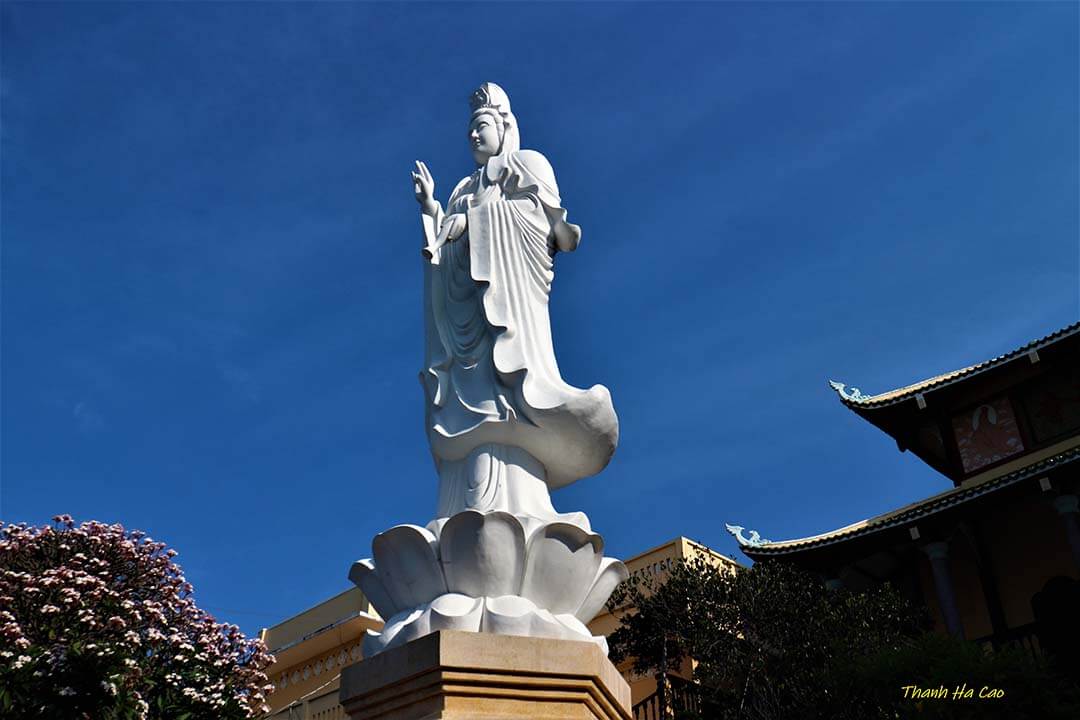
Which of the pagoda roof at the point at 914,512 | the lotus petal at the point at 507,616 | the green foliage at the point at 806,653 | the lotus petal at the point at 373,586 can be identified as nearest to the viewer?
the lotus petal at the point at 507,616

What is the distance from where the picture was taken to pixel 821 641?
11148mm

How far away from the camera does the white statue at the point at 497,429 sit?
4793 mm

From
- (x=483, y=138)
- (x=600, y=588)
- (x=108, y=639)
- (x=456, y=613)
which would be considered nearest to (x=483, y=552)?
(x=456, y=613)

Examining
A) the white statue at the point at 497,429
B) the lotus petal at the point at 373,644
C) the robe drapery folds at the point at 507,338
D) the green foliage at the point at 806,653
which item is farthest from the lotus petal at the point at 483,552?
the green foliage at the point at 806,653

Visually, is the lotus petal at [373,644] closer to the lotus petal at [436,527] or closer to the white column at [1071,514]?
the lotus petal at [436,527]

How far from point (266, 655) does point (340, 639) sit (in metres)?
5.97

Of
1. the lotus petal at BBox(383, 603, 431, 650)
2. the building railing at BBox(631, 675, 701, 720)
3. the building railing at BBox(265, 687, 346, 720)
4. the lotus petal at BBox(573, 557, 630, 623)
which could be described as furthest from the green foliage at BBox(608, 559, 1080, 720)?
the lotus petal at BBox(383, 603, 431, 650)

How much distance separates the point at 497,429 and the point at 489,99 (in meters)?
2.59

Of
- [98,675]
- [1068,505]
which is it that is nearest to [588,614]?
[98,675]

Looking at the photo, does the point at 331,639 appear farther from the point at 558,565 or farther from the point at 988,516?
the point at 558,565

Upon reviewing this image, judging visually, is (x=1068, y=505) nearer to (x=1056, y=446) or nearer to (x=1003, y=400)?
(x=1056, y=446)

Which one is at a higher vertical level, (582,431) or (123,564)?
(123,564)

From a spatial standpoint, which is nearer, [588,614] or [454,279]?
[588,614]

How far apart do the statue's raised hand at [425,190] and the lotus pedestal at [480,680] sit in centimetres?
293
